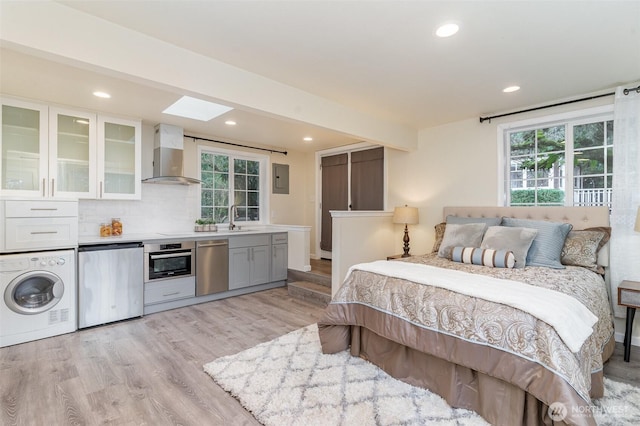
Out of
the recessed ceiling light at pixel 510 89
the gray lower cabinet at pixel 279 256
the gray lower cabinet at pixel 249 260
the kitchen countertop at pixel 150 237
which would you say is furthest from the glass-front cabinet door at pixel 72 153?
the recessed ceiling light at pixel 510 89

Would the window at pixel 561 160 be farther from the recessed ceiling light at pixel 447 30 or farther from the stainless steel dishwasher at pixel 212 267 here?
the stainless steel dishwasher at pixel 212 267

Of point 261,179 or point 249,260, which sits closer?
point 249,260

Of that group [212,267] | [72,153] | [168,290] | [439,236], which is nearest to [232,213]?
[212,267]

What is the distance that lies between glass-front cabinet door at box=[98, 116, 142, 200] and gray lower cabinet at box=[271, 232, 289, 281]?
6.56 feet

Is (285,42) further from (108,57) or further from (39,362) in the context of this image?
(39,362)

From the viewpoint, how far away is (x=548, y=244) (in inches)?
110

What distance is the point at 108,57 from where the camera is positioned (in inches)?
76.7

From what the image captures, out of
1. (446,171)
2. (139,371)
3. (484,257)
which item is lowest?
(139,371)

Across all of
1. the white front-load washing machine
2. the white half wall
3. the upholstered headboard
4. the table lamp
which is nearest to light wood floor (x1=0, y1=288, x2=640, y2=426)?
the white front-load washing machine

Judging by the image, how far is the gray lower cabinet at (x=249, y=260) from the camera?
4336 mm

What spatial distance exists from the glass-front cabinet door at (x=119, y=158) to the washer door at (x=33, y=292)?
1.07 meters

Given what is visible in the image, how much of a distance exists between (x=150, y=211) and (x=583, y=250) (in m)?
4.99

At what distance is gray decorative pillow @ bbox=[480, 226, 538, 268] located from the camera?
8.87ft

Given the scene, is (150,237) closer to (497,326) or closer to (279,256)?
(279,256)
